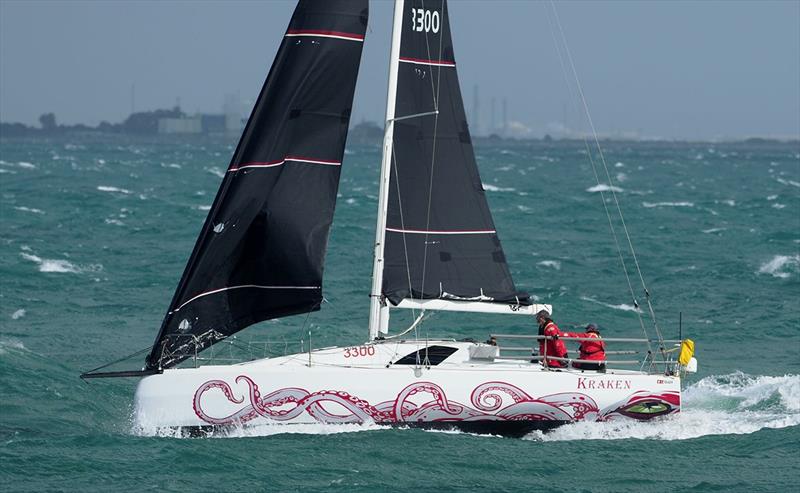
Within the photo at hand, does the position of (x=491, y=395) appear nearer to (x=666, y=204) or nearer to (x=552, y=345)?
(x=552, y=345)

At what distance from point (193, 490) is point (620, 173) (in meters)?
105

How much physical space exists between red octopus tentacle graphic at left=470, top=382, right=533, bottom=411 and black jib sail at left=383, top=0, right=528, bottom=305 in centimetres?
188

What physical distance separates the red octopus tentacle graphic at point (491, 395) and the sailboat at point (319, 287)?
2cm

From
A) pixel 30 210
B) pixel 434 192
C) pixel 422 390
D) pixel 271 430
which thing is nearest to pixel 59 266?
pixel 30 210

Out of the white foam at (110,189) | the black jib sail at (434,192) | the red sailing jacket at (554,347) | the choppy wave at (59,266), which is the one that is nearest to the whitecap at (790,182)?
the white foam at (110,189)

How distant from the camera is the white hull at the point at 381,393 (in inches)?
772

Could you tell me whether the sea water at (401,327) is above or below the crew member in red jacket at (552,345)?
below

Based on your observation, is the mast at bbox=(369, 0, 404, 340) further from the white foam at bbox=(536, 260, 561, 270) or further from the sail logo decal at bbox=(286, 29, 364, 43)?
the white foam at bbox=(536, 260, 561, 270)

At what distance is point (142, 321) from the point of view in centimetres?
3186

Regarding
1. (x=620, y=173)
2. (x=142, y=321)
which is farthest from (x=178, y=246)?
(x=620, y=173)

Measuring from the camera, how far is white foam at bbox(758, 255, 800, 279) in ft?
138

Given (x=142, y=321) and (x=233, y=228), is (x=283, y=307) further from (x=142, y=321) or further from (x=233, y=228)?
(x=142, y=321)

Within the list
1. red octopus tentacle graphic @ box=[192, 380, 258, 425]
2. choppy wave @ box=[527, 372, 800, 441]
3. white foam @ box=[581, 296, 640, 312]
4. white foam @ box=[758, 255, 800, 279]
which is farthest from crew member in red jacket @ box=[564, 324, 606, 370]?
white foam @ box=[758, 255, 800, 279]

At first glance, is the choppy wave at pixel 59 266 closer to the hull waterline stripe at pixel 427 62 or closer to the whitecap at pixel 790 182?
the hull waterline stripe at pixel 427 62
